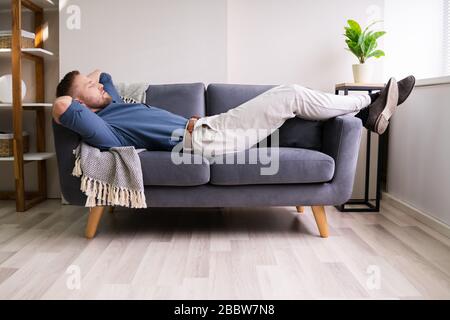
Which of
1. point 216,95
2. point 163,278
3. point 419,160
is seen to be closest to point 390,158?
point 419,160

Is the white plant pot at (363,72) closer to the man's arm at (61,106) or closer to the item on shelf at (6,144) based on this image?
the man's arm at (61,106)

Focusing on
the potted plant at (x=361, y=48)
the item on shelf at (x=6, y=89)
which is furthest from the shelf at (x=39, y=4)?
the potted plant at (x=361, y=48)

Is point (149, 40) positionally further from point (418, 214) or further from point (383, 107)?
point (418, 214)

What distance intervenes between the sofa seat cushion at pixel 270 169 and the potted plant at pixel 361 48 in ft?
3.26

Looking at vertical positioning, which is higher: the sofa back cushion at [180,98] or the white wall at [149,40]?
the white wall at [149,40]

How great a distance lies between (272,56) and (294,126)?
0.84m

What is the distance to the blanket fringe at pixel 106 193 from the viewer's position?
7.46 ft

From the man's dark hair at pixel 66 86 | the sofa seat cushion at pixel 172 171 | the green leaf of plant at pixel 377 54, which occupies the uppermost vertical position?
the green leaf of plant at pixel 377 54

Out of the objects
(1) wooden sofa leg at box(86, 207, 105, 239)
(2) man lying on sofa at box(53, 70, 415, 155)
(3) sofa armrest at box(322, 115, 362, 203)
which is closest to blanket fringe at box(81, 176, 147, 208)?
(1) wooden sofa leg at box(86, 207, 105, 239)

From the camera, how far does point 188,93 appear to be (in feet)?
9.60

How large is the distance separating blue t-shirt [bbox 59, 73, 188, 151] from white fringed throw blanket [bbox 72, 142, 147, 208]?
0.27ft

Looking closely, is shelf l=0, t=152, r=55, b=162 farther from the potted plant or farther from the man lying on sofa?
the potted plant

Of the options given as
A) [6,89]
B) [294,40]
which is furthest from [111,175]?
[294,40]

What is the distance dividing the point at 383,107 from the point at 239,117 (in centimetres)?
77
